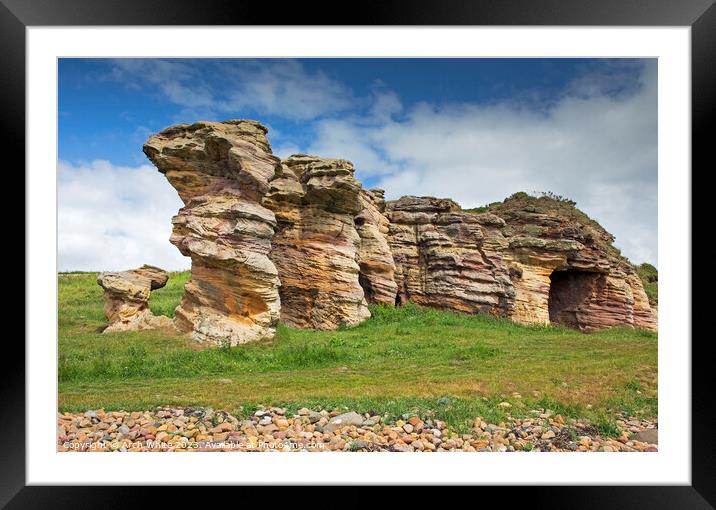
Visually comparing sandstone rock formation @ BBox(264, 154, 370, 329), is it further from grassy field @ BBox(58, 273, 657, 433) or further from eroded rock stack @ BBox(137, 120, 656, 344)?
grassy field @ BBox(58, 273, 657, 433)

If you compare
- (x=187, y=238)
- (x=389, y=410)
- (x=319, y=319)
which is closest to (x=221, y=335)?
(x=187, y=238)

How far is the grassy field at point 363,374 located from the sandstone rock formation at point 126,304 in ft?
1.93

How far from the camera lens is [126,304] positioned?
11.5 m

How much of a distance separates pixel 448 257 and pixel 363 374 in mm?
12084

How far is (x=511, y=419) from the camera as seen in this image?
18.8 ft

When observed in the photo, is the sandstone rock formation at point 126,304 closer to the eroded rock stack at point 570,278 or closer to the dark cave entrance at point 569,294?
the eroded rock stack at point 570,278

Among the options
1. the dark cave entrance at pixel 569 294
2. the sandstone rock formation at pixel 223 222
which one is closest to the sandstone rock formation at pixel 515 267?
the dark cave entrance at pixel 569 294

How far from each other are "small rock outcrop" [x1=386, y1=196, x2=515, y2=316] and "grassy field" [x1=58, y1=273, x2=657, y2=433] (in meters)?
5.76

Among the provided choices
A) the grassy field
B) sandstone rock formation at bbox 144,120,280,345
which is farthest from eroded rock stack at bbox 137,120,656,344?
the grassy field

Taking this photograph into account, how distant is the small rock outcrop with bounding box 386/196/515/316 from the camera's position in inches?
714
